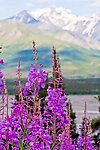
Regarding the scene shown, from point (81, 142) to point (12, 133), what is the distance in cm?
285

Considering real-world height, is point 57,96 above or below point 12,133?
above

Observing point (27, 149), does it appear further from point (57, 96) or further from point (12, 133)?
point (57, 96)

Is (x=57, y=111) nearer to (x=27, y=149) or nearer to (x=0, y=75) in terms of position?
(x=27, y=149)

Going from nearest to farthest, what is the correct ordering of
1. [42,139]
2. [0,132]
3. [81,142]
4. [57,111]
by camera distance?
[0,132], [42,139], [57,111], [81,142]

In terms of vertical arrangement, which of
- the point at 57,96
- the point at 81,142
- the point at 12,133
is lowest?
the point at 81,142

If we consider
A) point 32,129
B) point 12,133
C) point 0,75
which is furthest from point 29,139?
point 0,75

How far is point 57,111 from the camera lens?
548 centimetres

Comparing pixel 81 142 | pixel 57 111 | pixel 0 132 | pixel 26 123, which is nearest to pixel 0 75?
pixel 0 132

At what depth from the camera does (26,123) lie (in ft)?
16.9

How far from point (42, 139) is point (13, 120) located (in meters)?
0.50

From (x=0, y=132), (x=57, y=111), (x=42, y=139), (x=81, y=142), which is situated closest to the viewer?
(x=0, y=132)

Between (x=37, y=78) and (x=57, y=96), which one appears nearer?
(x=37, y=78)

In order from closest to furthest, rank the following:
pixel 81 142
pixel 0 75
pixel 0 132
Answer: pixel 0 75 < pixel 0 132 < pixel 81 142

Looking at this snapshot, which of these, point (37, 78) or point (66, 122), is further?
point (66, 122)
